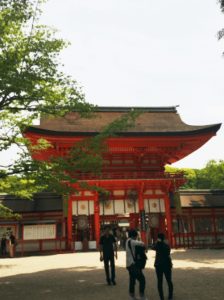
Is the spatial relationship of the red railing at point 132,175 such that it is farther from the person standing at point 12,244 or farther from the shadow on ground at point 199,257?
the shadow on ground at point 199,257

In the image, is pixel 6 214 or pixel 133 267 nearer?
pixel 133 267

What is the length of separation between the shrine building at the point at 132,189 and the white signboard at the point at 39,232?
6 centimetres

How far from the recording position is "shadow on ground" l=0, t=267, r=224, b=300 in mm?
7480

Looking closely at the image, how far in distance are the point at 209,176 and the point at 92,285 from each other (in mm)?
51325

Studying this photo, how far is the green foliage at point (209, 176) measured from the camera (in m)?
53.8

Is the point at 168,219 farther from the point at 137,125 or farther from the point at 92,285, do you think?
the point at 92,285

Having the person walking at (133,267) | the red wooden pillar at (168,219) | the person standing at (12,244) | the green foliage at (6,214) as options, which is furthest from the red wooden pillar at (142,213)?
the person walking at (133,267)

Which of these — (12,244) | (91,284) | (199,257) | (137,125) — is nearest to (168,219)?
(199,257)

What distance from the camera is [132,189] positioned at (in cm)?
2220

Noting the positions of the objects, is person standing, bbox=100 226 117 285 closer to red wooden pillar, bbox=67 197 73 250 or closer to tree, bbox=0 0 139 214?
tree, bbox=0 0 139 214

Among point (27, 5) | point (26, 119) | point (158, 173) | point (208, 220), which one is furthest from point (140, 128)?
point (27, 5)

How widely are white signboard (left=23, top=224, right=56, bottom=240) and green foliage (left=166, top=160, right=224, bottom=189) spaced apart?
34414mm

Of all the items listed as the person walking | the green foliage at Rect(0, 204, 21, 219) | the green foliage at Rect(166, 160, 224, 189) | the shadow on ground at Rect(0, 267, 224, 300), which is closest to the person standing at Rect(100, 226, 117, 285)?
the shadow on ground at Rect(0, 267, 224, 300)

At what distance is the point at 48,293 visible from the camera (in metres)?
8.03
